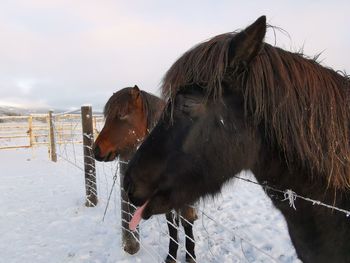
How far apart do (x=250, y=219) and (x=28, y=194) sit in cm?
587

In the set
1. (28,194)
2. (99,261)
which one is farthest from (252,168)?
(28,194)

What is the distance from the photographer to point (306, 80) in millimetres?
1618

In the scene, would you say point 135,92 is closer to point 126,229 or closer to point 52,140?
point 126,229

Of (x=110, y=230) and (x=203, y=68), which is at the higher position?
(x=203, y=68)

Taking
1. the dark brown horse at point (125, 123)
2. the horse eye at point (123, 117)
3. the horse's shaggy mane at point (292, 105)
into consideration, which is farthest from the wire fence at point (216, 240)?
the horse's shaggy mane at point (292, 105)

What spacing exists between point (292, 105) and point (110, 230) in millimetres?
4608

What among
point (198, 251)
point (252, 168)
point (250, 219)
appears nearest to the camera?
point (252, 168)

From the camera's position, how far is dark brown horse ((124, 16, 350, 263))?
158cm

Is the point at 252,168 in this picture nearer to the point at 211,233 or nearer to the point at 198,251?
the point at 198,251

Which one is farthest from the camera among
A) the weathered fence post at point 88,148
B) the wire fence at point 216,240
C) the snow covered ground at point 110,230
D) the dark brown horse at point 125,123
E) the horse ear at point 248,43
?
the weathered fence post at point 88,148

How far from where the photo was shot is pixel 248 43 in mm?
1513

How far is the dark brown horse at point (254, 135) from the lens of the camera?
158 centimetres

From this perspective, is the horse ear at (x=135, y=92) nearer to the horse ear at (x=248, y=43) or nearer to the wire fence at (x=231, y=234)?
the wire fence at (x=231, y=234)

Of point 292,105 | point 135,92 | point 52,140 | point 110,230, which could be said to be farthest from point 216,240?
point 52,140
